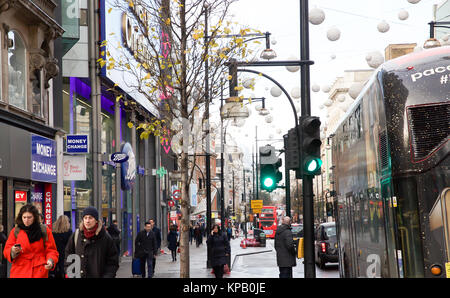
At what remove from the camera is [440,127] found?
952 cm

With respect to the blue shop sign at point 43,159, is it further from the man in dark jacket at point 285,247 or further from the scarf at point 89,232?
the scarf at point 89,232

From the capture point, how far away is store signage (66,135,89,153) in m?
23.0

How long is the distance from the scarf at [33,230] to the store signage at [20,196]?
10.5 meters

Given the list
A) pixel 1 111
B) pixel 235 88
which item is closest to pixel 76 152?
pixel 1 111

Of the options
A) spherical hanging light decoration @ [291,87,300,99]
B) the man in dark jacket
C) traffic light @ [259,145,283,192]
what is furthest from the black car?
traffic light @ [259,145,283,192]

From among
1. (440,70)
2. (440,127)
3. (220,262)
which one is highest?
(440,70)

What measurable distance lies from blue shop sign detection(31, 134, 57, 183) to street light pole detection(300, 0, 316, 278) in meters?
9.55

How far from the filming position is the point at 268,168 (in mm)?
16625

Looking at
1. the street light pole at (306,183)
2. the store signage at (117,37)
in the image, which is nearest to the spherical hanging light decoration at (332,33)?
the store signage at (117,37)

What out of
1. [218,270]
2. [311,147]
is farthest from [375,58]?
[311,147]

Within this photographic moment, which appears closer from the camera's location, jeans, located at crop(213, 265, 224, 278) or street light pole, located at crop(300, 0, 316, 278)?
street light pole, located at crop(300, 0, 316, 278)

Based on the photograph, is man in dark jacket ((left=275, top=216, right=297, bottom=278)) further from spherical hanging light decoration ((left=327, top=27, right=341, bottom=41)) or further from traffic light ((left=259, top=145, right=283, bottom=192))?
spherical hanging light decoration ((left=327, top=27, right=341, bottom=41))

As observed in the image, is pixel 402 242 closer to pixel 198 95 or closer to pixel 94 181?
pixel 198 95
